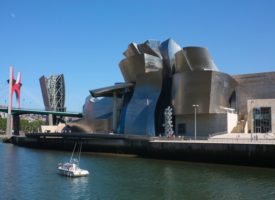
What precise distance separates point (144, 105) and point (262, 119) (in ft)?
57.8

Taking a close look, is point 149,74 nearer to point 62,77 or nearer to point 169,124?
point 169,124

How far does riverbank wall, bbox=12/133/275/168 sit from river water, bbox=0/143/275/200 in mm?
1983

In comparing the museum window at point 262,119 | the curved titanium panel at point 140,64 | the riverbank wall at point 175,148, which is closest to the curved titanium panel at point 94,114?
the curved titanium panel at point 140,64

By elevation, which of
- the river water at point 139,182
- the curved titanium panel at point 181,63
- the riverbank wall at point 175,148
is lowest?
the river water at point 139,182

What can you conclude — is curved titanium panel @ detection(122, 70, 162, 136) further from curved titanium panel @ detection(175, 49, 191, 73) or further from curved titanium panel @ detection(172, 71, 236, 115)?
curved titanium panel @ detection(172, 71, 236, 115)

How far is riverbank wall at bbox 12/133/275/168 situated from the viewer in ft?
129

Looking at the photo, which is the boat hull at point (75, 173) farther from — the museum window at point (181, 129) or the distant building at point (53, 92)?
the distant building at point (53, 92)

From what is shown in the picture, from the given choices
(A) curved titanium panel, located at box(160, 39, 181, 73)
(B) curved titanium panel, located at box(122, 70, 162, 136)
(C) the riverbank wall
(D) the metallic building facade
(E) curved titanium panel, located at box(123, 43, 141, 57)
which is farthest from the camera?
(D) the metallic building facade

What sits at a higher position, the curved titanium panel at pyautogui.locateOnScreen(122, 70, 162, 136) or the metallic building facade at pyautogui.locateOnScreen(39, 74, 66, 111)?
the metallic building facade at pyautogui.locateOnScreen(39, 74, 66, 111)

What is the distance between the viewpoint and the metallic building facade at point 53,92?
132750 millimetres

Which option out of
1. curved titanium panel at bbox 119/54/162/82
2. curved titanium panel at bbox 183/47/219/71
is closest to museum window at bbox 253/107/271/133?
curved titanium panel at bbox 183/47/219/71

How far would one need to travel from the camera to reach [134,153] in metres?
51.4

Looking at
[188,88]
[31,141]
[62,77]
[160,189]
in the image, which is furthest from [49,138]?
[62,77]

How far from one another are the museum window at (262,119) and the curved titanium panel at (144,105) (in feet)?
48.3
